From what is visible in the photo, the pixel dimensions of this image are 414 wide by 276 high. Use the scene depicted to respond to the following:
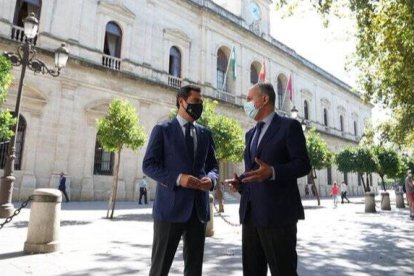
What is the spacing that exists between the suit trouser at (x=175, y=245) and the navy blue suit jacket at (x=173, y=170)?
7cm

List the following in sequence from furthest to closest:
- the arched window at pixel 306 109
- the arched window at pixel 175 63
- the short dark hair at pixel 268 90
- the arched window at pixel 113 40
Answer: the arched window at pixel 306 109
the arched window at pixel 175 63
the arched window at pixel 113 40
the short dark hair at pixel 268 90

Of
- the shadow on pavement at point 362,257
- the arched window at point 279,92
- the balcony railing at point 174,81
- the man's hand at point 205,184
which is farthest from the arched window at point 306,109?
the man's hand at point 205,184

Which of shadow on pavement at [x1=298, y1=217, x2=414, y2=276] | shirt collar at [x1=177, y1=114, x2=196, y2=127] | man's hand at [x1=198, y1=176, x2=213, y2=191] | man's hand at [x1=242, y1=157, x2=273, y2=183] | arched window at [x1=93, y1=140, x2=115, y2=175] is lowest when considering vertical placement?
shadow on pavement at [x1=298, y1=217, x2=414, y2=276]

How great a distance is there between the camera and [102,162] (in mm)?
17219

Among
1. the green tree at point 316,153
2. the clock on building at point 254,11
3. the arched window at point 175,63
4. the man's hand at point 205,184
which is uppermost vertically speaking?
the clock on building at point 254,11

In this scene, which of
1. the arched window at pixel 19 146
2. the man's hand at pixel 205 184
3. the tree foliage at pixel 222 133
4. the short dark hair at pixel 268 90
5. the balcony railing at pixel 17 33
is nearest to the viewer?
the man's hand at pixel 205 184

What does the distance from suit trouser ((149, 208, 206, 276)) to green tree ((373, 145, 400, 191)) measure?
28906 mm

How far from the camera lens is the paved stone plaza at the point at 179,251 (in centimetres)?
458

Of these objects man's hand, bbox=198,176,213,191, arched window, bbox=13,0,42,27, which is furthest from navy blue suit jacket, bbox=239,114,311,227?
arched window, bbox=13,0,42,27

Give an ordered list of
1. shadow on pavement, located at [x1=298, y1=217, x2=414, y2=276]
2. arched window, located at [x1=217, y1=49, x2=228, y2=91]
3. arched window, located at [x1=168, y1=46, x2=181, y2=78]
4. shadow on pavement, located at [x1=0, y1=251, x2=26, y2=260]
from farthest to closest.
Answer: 1. arched window, located at [x1=217, y1=49, x2=228, y2=91]
2. arched window, located at [x1=168, y1=46, x2=181, y2=78]
3. shadow on pavement, located at [x1=0, y1=251, x2=26, y2=260]
4. shadow on pavement, located at [x1=298, y1=217, x2=414, y2=276]

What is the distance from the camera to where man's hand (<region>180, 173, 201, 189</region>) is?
253cm

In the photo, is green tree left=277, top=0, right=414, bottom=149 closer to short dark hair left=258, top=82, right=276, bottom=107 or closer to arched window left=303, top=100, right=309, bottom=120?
short dark hair left=258, top=82, right=276, bottom=107

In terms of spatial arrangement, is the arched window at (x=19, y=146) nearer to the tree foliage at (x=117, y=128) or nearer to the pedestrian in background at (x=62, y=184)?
the pedestrian in background at (x=62, y=184)

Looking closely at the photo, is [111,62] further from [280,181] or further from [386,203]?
[280,181]
